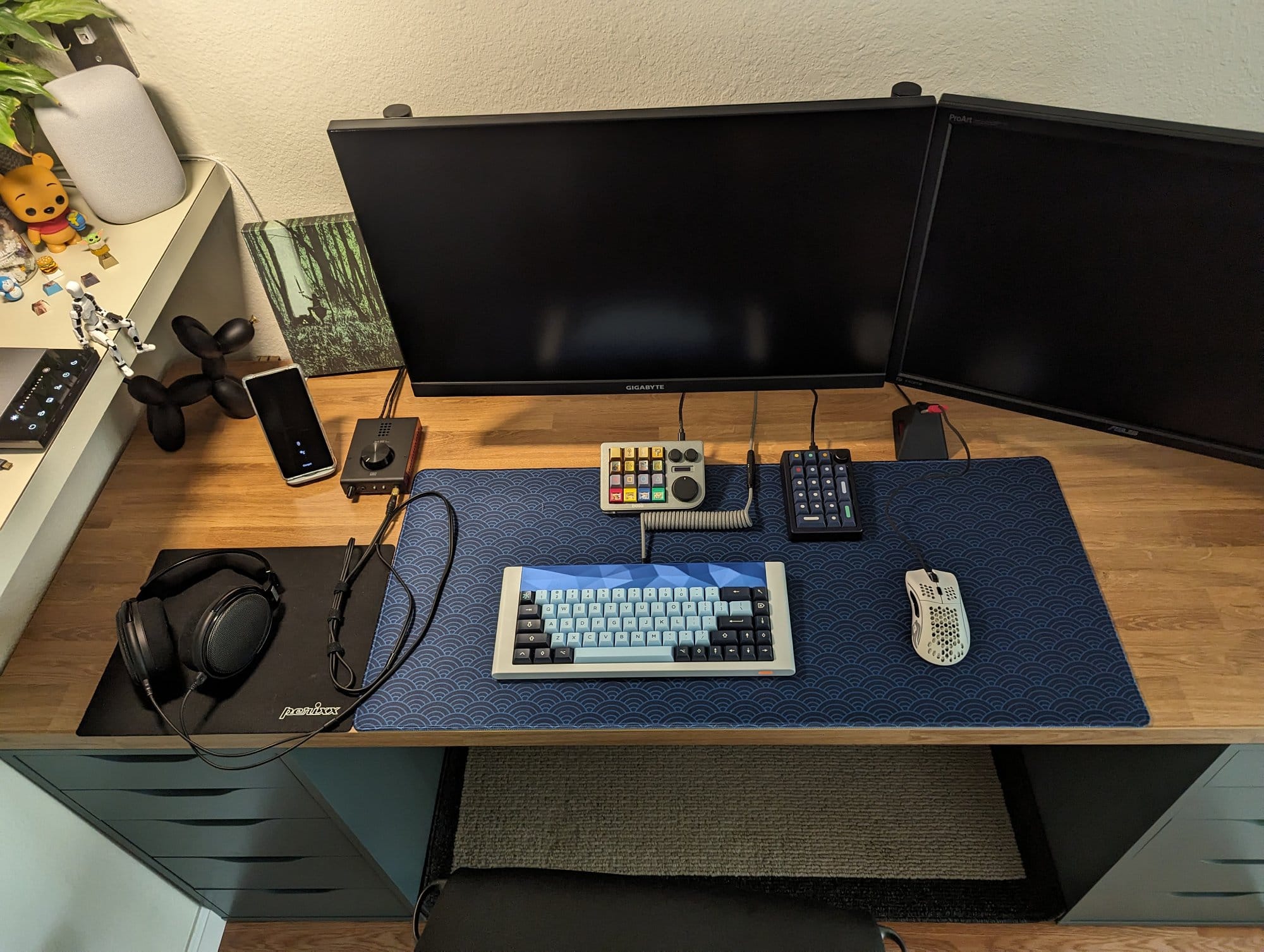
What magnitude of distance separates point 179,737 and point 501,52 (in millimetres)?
980

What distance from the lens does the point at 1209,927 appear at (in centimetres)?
149

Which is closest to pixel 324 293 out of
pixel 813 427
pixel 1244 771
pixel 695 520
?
pixel 695 520

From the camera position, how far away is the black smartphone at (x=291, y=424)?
3.96ft

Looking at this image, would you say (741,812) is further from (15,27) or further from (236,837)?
(15,27)

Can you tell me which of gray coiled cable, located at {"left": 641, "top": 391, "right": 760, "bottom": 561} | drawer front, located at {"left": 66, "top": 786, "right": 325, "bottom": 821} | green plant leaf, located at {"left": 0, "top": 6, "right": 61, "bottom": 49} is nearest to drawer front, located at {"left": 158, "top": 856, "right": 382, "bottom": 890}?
drawer front, located at {"left": 66, "top": 786, "right": 325, "bottom": 821}

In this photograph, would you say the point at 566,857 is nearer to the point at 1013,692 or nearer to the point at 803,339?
the point at 1013,692

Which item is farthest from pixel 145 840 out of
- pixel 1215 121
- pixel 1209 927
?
pixel 1215 121

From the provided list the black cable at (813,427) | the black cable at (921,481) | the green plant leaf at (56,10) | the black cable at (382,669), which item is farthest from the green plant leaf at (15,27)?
the black cable at (921,481)

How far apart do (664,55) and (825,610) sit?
78cm

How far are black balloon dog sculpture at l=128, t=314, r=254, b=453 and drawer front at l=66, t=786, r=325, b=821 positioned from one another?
0.50 metres

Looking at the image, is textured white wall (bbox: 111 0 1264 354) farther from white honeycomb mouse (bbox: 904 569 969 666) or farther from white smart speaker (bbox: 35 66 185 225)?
white honeycomb mouse (bbox: 904 569 969 666)

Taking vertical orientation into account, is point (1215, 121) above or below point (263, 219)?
above

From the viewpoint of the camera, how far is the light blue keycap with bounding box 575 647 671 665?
103 cm

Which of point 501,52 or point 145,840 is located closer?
point 501,52
